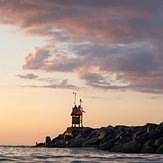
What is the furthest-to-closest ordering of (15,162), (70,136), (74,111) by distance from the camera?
(74,111) → (70,136) → (15,162)

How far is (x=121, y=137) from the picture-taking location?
72.4 meters

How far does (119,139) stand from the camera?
71.9 metres

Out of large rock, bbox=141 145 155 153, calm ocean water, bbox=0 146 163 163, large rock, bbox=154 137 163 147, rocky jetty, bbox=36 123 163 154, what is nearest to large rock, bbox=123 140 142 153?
rocky jetty, bbox=36 123 163 154

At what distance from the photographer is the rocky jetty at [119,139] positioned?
2323 inches

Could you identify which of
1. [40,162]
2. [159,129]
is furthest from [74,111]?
[40,162]

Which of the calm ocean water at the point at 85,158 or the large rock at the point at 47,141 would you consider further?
the large rock at the point at 47,141

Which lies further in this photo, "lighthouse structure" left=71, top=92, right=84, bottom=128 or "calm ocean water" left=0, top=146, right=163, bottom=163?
"lighthouse structure" left=71, top=92, right=84, bottom=128

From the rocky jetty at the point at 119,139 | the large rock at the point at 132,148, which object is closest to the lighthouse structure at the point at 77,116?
the rocky jetty at the point at 119,139

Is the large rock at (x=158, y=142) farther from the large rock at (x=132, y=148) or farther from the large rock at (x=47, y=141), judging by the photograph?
the large rock at (x=47, y=141)

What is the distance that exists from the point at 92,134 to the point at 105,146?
23.8m

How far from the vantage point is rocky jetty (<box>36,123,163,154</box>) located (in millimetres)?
59000

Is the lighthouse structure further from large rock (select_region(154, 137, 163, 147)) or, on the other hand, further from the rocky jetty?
large rock (select_region(154, 137, 163, 147))

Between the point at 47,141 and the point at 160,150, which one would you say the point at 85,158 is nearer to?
the point at 160,150

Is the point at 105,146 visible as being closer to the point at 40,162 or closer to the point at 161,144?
the point at 161,144
